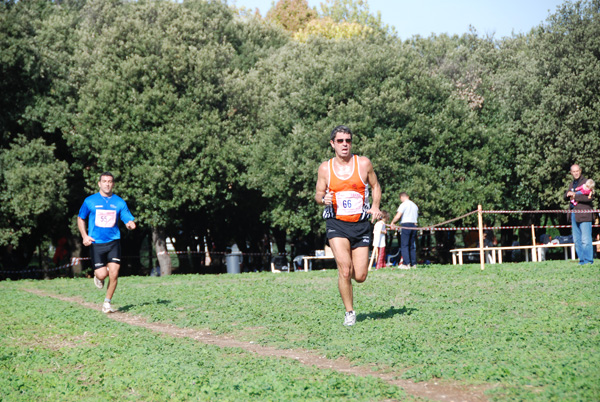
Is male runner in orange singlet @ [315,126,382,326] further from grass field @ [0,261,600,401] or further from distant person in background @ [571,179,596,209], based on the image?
distant person in background @ [571,179,596,209]

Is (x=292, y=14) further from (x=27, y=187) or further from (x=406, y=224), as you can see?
(x=406, y=224)

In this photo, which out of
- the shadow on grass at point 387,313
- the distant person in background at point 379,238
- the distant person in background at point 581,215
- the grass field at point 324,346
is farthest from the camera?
the distant person in background at point 379,238

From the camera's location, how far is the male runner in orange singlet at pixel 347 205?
28.8ft

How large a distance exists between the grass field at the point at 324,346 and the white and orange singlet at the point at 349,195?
1469mm

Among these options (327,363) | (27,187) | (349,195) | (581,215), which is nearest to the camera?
(327,363)

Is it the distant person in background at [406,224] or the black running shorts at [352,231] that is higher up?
the distant person in background at [406,224]

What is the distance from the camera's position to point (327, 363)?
6.93m

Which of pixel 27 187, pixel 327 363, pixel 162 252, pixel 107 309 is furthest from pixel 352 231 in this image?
pixel 162 252

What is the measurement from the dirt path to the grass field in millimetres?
100

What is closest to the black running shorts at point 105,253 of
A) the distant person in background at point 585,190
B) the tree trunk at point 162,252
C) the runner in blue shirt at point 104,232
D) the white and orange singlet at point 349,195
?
the runner in blue shirt at point 104,232

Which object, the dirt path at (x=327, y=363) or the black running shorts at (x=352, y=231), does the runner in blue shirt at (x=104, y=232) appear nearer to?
the dirt path at (x=327, y=363)

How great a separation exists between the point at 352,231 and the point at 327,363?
2327 mm

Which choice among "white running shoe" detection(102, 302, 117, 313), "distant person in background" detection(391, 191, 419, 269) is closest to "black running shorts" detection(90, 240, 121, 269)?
"white running shoe" detection(102, 302, 117, 313)

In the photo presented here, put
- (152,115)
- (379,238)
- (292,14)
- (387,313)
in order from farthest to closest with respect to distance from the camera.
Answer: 1. (292,14)
2. (152,115)
3. (379,238)
4. (387,313)
